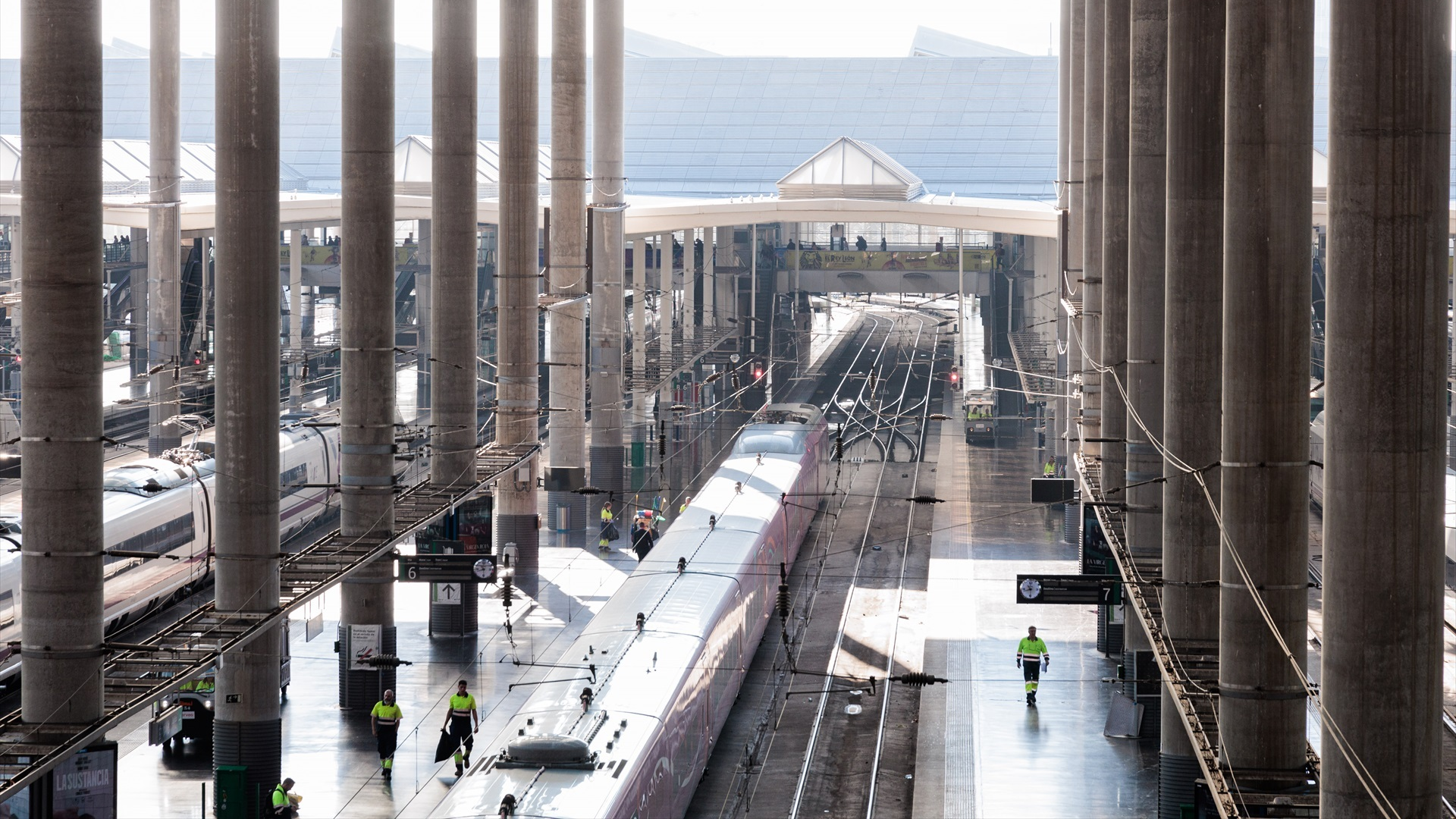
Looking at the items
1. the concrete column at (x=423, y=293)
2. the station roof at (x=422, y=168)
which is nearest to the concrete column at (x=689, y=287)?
the station roof at (x=422, y=168)

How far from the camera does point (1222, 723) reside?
1852 centimetres

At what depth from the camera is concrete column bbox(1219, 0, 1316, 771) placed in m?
17.2

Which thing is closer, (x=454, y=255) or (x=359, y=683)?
(x=359, y=683)

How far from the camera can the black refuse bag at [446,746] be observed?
25.5 metres

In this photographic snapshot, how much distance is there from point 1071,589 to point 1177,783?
3578 mm

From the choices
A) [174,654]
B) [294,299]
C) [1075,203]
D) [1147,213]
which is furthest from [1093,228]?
[294,299]

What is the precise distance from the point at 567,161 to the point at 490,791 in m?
29.3

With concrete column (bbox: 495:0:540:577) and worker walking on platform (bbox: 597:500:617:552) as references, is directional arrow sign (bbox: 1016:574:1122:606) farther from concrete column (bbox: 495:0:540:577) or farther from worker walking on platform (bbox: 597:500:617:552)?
worker walking on platform (bbox: 597:500:617:552)

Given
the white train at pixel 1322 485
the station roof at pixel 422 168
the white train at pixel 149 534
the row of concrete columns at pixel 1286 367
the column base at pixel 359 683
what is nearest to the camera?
the row of concrete columns at pixel 1286 367

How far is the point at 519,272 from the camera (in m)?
40.5

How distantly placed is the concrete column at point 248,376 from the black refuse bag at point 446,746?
2.26m

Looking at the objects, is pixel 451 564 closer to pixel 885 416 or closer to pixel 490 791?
pixel 490 791

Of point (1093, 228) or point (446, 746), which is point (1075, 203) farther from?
point (446, 746)

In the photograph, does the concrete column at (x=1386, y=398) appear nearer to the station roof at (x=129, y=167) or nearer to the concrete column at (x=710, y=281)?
the station roof at (x=129, y=167)
